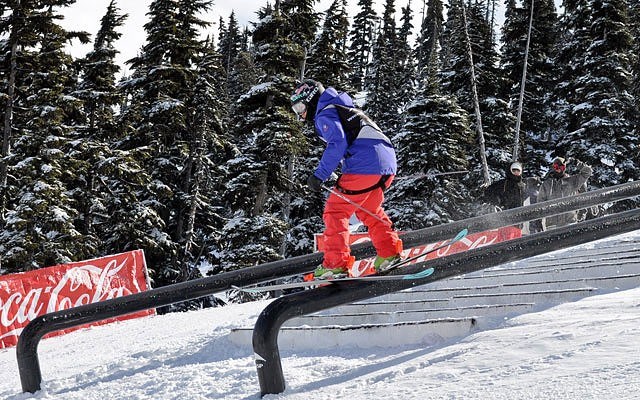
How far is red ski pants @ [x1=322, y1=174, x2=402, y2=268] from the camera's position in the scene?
16.2ft

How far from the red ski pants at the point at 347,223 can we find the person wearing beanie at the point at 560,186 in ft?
29.8

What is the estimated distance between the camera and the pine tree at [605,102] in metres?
26.9

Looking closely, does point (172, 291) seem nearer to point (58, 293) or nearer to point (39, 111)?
point (58, 293)

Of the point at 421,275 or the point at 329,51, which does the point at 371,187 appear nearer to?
the point at 421,275

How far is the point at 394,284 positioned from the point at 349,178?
1.15 meters

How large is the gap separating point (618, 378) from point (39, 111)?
20.8 m

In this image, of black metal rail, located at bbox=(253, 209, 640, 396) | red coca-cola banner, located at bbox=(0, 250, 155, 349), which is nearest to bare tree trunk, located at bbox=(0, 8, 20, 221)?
red coca-cola banner, located at bbox=(0, 250, 155, 349)

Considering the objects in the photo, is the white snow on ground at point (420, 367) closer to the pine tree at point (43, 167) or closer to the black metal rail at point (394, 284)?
the black metal rail at point (394, 284)

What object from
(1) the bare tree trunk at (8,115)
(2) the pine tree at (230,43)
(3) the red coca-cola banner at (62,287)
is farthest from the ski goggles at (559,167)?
(2) the pine tree at (230,43)

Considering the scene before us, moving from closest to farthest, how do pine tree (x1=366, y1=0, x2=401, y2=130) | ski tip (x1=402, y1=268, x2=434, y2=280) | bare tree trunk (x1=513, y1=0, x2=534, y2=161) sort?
ski tip (x1=402, y1=268, x2=434, y2=280)
bare tree trunk (x1=513, y1=0, x2=534, y2=161)
pine tree (x1=366, y1=0, x2=401, y2=130)

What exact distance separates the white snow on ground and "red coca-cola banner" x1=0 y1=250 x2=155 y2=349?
20.2 feet

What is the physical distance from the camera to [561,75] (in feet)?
125

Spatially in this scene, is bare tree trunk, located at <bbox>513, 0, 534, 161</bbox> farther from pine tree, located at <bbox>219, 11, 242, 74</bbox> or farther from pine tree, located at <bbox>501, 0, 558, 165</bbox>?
pine tree, located at <bbox>219, 11, 242, 74</bbox>

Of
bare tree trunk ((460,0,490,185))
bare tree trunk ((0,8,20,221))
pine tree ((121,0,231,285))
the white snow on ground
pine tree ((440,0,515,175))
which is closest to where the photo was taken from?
the white snow on ground
